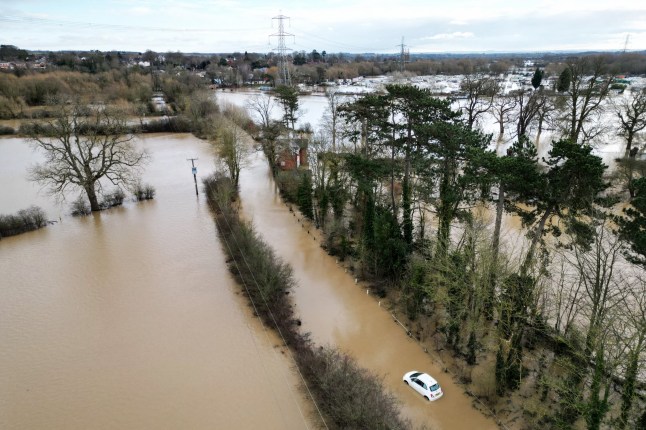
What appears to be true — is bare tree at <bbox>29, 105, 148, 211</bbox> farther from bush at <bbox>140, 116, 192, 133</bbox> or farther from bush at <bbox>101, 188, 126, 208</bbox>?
bush at <bbox>140, 116, 192, 133</bbox>

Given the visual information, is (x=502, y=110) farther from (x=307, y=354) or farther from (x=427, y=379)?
(x=307, y=354)

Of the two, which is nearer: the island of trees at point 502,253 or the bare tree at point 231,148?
the island of trees at point 502,253

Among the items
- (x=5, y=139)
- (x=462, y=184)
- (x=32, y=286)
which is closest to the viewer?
(x=462, y=184)

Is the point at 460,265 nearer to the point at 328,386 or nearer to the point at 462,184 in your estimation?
the point at 462,184

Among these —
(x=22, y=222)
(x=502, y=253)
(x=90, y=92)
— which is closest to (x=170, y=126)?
(x=90, y=92)

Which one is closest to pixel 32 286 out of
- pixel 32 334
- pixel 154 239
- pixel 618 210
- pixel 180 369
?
pixel 32 334

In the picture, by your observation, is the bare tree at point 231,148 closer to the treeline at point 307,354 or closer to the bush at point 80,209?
the treeline at point 307,354

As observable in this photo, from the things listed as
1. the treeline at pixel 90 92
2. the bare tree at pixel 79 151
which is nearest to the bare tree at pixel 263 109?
Result: the bare tree at pixel 79 151
